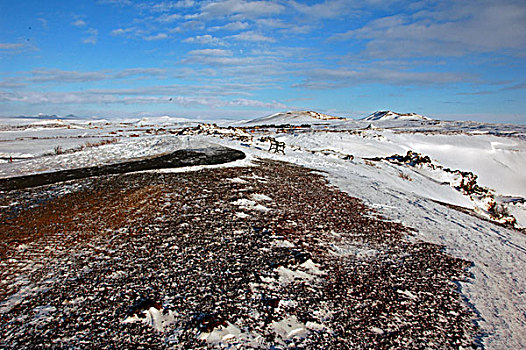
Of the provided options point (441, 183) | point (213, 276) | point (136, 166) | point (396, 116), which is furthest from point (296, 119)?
point (213, 276)

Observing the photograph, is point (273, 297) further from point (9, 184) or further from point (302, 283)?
point (9, 184)

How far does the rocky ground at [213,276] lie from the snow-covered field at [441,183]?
455mm

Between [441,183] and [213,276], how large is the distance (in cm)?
1612

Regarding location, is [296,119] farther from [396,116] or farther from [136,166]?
[136,166]

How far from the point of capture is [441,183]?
17188 mm

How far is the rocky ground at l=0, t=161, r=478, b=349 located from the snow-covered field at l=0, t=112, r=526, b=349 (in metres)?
0.46

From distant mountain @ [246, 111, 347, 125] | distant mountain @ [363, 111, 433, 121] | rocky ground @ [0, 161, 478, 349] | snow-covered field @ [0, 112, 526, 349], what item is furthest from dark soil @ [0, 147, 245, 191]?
distant mountain @ [363, 111, 433, 121]

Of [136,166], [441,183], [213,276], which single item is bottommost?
[441,183]

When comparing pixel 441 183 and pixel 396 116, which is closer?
pixel 441 183

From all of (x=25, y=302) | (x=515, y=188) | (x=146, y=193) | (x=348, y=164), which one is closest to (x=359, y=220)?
(x=146, y=193)

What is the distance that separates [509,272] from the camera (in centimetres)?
582

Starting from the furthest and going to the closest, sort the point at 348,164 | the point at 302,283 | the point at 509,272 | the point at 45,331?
the point at 348,164 → the point at 509,272 → the point at 302,283 → the point at 45,331

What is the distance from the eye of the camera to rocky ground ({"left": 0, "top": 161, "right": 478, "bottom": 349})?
3621 mm

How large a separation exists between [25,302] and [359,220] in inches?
263
